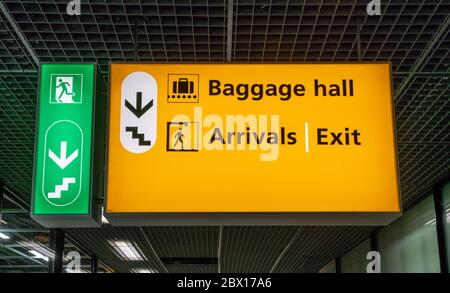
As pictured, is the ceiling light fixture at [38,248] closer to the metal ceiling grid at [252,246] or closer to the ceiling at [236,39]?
the metal ceiling grid at [252,246]

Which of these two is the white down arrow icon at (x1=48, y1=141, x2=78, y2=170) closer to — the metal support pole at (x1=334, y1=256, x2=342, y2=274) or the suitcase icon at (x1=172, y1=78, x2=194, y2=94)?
the suitcase icon at (x1=172, y1=78, x2=194, y2=94)

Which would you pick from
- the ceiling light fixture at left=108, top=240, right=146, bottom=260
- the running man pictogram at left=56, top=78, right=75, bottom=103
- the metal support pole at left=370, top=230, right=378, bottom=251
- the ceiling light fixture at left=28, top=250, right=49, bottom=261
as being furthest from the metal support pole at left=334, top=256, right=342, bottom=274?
the running man pictogram at left=56, top=78, right=75, bottom=103

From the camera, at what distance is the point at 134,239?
10.5 metres

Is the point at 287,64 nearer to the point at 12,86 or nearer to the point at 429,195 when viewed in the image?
the point at 12,86

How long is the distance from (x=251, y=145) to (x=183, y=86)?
54 centimetres

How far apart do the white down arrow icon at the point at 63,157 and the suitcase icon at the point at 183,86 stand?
26.9 inches

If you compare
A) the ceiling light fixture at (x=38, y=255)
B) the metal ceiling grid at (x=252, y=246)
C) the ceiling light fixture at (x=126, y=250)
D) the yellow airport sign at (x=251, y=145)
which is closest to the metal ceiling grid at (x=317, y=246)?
the metal ceiling grid at (x=252, y=246)

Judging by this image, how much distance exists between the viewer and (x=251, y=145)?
366 centimetres

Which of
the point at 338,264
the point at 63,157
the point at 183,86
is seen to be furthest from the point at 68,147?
the point at 338,264

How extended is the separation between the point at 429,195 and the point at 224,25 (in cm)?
472

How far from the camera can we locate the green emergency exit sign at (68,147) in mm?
3613

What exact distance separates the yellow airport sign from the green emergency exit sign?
6.1 inches
